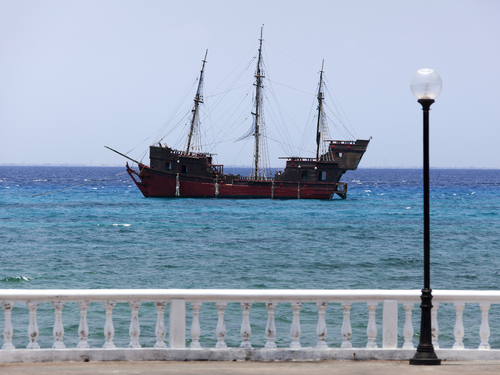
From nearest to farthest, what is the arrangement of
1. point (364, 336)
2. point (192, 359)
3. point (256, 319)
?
1. point (192, 359)
2. point (364, 336)
3. point (256, 319)

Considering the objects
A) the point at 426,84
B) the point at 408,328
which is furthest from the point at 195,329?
the point at 426,84

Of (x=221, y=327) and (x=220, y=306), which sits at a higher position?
(x=220, y=306)

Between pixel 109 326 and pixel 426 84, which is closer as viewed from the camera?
pixel 109 326

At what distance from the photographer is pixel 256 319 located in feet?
44.7

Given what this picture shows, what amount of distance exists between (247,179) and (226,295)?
5898 centimetres

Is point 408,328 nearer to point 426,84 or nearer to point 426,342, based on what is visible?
point 426,342

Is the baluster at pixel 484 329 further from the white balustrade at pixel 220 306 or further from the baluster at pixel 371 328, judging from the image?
the baluster at pixel 371 328

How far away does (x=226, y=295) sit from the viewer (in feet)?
18.4

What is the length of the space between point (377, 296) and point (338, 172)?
58.1m

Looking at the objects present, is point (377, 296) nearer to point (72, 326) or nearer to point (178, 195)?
point (72, 326)

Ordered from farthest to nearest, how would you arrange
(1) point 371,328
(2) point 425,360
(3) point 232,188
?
1. (3) point 232,188
2. (1) point 371,328
3. (2) point 425,360

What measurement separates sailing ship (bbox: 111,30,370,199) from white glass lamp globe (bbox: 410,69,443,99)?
2160 inches

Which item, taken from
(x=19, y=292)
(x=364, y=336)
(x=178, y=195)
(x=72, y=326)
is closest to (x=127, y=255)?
(x=72, y=326)

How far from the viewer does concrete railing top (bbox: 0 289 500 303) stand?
5566mm
